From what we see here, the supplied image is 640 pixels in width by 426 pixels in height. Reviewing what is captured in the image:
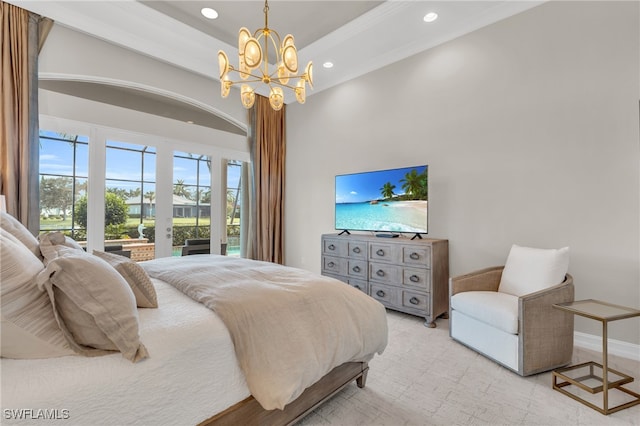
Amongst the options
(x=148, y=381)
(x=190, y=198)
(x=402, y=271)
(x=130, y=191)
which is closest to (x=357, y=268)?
(x=402, y=271)

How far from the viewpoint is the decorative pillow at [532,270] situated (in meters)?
2.29

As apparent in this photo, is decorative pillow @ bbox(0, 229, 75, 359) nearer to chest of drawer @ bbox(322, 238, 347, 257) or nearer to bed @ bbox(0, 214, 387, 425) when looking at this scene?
bed @ bbox(0, 214, 387, 425)

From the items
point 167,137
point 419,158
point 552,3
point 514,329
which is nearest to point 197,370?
point 514,329

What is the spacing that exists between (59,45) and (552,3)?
16.2ft

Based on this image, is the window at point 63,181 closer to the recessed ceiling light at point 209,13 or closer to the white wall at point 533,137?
the recessed ceiling light at point 209,13

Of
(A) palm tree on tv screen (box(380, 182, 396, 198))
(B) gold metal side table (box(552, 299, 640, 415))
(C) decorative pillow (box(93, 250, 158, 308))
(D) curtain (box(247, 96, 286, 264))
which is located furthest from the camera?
(D) curtain (box(247, 96, 286, 264))

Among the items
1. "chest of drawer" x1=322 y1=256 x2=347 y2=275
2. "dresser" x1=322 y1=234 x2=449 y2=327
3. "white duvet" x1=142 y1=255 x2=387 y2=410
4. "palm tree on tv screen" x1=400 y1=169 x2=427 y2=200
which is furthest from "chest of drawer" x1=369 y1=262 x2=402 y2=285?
"white duvet" x1=142 y1=255 x2=387 y2=410

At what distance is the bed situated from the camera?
0.90 metres

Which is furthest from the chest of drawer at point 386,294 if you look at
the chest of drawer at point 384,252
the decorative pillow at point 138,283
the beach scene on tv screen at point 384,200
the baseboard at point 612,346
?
the decorative pillow at point 138,283

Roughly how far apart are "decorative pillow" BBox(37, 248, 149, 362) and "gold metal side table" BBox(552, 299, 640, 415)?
7.78 ft

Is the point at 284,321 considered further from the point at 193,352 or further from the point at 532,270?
the point at 532,270

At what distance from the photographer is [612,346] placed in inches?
97.1

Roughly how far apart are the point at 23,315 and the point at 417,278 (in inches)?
117

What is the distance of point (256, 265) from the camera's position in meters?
2.24
